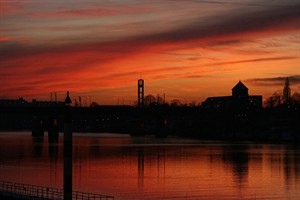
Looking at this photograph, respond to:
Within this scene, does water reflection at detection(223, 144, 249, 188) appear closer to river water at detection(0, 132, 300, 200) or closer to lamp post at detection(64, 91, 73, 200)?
river water at detection(0, 132, 300, 200)

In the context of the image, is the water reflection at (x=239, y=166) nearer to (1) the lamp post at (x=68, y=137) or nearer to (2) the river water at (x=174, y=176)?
(2) the river water at (x=174, y=176)

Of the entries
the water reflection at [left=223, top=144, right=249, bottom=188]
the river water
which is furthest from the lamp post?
the water reflection at [left=223, top=144, right=249, bottom=188]

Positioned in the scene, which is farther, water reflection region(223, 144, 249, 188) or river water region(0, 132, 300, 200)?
water reflection region(223, 144, 249, 188)

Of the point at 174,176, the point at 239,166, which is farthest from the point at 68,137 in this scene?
the point at 239,166

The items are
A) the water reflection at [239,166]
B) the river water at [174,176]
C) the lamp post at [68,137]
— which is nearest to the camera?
the lamp post at [68,137]

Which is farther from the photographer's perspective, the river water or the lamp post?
the river water

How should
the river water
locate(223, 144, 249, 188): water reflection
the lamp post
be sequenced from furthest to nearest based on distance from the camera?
locate(223, 144, 249, 188): water reflection < the river water < the lamp post

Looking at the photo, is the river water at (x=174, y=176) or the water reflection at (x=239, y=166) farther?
the water reflection at (x=239, y=166)

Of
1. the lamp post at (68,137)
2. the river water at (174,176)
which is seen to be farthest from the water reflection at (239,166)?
the lamp post at (68,137)

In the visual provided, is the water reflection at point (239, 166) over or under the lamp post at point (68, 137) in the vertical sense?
under

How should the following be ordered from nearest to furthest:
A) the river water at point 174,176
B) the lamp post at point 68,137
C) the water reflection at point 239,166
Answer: the lamp post at point 68,137 → the river water at point 174,176 → the water reflection at point 239,166

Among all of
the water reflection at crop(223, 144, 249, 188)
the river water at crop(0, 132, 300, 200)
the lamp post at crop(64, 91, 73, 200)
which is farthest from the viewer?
the water reflection at crop(223, 144, 249, 188)

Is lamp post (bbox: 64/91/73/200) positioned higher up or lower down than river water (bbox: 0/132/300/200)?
higher up

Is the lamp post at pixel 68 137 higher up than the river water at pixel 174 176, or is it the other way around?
the lamp post at pixel 68 137
